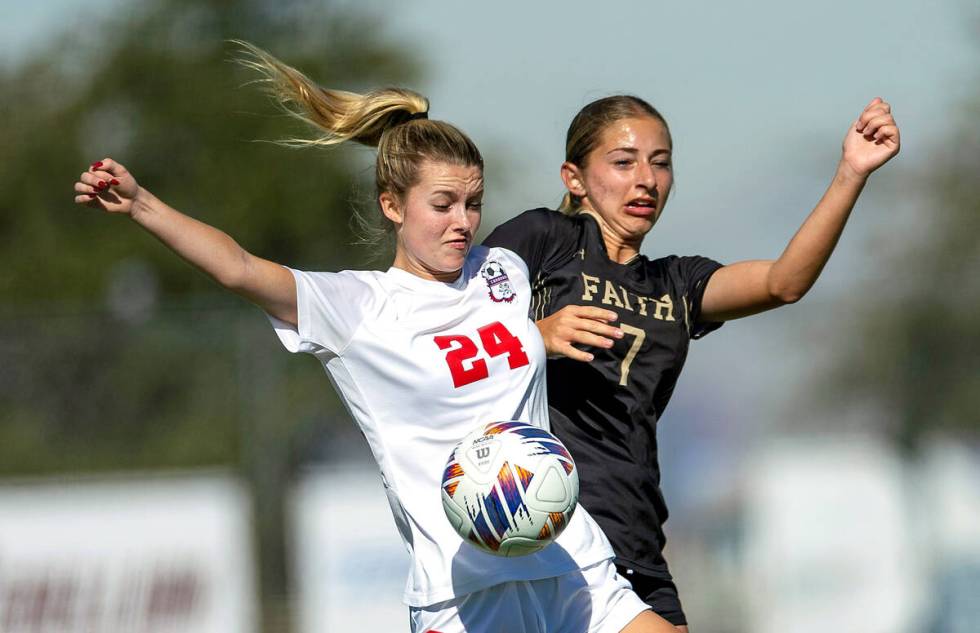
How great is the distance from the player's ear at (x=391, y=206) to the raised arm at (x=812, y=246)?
43.3 inches

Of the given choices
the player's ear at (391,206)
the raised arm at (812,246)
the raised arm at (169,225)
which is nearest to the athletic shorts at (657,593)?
the raised arm at (812,246)

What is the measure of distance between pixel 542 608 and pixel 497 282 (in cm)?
99

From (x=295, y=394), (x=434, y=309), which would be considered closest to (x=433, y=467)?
(x=434, y=309)

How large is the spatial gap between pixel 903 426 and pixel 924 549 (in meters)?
1.26

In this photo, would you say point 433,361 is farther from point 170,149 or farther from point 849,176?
point 170,149

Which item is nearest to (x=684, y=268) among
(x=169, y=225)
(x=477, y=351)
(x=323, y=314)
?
(x=477, y=351)

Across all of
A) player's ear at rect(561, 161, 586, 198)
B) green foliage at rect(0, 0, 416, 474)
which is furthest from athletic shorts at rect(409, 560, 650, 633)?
green foliage at rect(0, 0, 416, 474)

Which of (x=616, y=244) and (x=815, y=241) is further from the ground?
(x=616, y=244)

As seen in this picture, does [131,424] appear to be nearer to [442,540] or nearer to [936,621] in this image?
[936,621]

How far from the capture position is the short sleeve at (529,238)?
15.3 ft

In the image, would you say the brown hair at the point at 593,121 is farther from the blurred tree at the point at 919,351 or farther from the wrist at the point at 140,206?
the blurred tree at the point at 919,351

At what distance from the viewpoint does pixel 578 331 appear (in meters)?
4.18

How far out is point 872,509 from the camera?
33.4 feet

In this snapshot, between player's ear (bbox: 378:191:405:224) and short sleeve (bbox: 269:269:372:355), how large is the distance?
297mm
